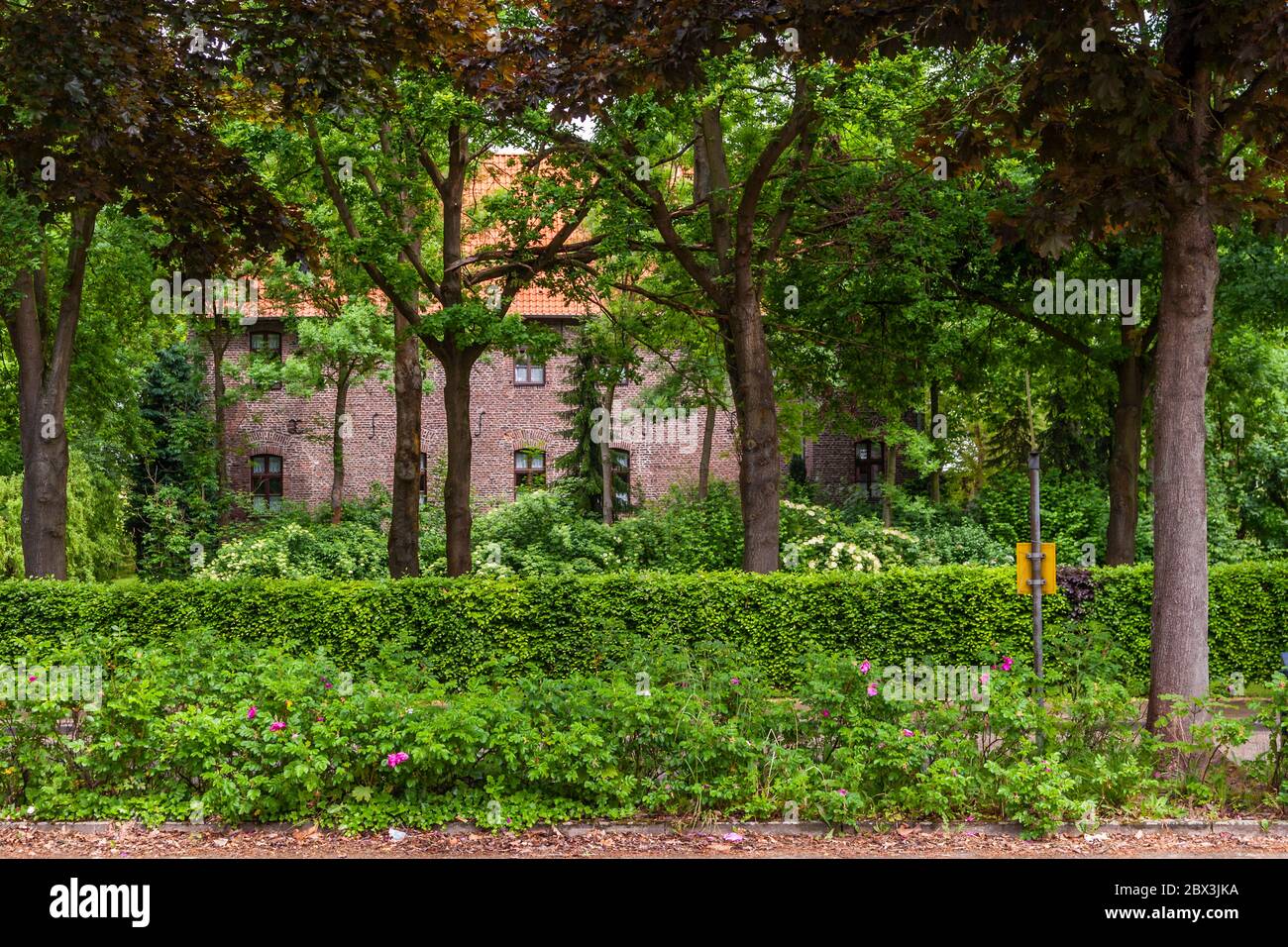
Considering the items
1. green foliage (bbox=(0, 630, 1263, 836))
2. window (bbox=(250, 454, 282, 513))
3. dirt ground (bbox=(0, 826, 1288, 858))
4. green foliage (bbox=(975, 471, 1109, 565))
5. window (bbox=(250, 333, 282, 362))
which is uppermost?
window (bbox=(250, 333, 282, 362))

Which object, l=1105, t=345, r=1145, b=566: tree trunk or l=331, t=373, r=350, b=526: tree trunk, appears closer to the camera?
l=1105, t=345, r=1145, b=566: tree trunk

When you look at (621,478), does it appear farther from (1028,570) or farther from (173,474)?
(1028,570)

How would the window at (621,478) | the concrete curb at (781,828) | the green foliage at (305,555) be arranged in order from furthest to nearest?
1. the window at (621,478)
2. the green foliage at (305,555)
3. the concrete curb at (781,828)

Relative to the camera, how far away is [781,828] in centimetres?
741

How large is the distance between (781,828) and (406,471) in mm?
13410

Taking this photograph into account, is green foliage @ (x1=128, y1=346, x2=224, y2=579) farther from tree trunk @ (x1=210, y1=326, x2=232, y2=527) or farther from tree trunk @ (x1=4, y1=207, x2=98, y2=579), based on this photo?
tree trunk @ (x1=4, y1=207, x2=98, y2=579)

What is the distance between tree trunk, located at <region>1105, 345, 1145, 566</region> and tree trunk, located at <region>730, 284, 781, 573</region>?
6.82 metres

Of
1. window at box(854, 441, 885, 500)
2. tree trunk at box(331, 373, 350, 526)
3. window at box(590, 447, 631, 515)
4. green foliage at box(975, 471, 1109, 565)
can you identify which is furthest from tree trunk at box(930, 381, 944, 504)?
tree trunk at box(331, 373, 350, 526)

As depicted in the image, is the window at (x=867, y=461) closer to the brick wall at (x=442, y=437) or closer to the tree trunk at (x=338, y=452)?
the brick wall at (x=442, y=437)

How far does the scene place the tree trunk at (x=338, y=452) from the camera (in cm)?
2986

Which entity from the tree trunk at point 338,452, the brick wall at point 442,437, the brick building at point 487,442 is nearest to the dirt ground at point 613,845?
the tree trunk at point 338,452

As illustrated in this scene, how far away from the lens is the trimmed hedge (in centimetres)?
1338

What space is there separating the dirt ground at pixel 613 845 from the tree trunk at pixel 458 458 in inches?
439

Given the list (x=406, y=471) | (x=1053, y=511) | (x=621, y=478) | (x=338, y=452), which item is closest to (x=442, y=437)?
(x=338, y=452)
